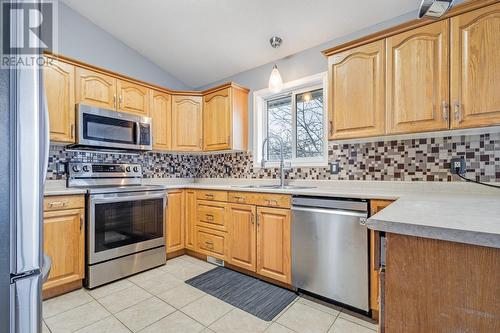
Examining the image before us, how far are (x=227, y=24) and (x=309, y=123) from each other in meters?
1.39

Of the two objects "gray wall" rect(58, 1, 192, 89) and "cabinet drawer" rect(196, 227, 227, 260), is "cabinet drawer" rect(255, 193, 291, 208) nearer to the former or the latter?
"cabinet drawer" rect(196, 227, 227, 260)

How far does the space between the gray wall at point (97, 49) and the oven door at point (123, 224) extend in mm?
1677

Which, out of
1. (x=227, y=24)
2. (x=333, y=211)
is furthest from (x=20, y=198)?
(x=227, y=24)

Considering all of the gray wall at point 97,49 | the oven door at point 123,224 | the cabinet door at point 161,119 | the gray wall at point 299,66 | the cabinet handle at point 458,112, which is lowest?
the oven door at point 123,224

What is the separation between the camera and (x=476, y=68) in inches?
62.2

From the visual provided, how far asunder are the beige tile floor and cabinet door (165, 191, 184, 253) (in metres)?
0.68

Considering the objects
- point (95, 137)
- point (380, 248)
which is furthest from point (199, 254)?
point (380, 248)

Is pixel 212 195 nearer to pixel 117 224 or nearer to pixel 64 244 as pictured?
pixel 117 224

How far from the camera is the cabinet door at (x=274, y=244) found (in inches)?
84.4

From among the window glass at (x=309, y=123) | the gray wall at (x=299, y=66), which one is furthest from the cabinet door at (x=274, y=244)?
the gray wall at (x=299, y=66)

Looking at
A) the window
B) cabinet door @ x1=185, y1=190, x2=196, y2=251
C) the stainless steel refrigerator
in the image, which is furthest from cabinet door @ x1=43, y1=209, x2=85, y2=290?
the window

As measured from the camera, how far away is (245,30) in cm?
264

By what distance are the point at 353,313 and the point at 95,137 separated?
2.81 meters

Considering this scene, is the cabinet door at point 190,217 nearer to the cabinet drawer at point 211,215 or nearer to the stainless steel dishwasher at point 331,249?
the cabinet drawer at point 211,215
